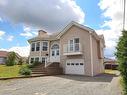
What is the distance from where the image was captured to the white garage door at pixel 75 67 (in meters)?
26.1

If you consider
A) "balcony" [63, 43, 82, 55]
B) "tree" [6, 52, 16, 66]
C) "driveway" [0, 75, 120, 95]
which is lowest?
"driveway" [0, 75, 120, 95]

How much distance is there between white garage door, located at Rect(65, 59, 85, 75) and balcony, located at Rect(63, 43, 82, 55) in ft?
4.57

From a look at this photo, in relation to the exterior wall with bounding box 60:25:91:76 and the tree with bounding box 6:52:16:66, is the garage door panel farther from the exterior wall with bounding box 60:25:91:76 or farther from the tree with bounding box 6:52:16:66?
the tree with bounding box 6:52:16:66

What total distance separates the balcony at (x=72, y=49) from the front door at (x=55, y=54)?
299 cm

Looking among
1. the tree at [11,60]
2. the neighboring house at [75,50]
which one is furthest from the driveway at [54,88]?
the tree at [11,60]

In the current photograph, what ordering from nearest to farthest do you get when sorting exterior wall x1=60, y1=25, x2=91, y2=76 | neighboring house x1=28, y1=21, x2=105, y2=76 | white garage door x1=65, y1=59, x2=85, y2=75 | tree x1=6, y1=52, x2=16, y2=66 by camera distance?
exterior wall x1=60, y1=25, x2=91, y2=76, neighboring house x1=28, y1=21, x2=105, y2=76, white garage door x1=65, y1=59, x2=85, y2=75, tree x1=6, y1=52, x2=16, y2=66

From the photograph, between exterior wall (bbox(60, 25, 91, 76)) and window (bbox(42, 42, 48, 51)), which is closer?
exterior wall (bbox(60, 25, 91, 76))

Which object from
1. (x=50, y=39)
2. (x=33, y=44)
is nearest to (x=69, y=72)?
(x=50, y=39)

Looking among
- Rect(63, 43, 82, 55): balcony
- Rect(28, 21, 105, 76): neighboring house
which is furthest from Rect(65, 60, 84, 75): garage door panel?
Rect(63, 43, 82, 55): balcony

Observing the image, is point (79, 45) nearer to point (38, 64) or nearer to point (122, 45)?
point (38, 64)

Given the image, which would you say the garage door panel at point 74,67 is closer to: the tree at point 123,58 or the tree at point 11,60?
the tree at point 11,60

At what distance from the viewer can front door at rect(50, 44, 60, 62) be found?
2986cm

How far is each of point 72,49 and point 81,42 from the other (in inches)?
71.4

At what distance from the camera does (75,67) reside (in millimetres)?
26781
